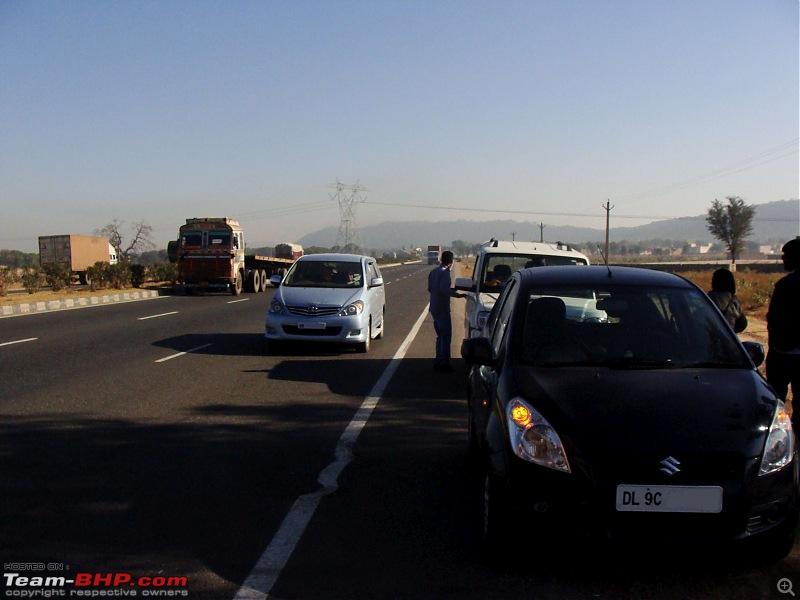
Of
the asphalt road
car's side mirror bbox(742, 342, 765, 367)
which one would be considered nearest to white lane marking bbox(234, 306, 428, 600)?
the asphalt road

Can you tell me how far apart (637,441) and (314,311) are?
975 centimetres

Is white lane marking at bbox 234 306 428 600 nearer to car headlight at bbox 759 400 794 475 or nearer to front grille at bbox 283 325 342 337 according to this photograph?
car headlight at bbox 759 400 794 475

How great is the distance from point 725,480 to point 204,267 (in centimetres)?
3039

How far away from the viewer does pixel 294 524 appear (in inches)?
194

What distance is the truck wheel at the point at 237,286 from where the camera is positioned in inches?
1319

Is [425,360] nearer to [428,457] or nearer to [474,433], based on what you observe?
[428,457]

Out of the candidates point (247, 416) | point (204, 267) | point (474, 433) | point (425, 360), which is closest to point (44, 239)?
point (204, 267)

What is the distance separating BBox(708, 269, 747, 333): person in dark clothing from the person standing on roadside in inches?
169

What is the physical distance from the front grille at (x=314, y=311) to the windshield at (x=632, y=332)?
8039 millimetres

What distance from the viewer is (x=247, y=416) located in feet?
27.1

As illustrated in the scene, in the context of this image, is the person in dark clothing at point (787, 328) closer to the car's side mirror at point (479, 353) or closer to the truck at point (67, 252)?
the car's side mirror at point (479, 353)

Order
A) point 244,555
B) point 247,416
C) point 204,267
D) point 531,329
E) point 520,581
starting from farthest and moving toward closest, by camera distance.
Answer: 1. point 204,267
2. point 247,416
3. point 531,329
4. point 244,555
5. point 520,581

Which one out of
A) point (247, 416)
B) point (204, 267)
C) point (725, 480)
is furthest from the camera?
point (204, 267)
